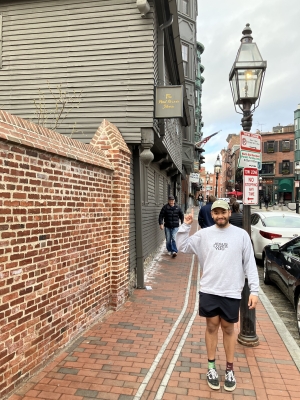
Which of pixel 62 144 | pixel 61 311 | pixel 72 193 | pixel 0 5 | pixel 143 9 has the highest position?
pixel 0 5

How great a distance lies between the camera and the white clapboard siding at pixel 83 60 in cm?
618

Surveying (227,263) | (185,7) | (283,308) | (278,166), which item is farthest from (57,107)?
(278,166)

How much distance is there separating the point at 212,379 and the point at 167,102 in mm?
4748

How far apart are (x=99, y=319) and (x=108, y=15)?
18.1 feet

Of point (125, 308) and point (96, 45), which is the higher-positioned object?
point (96, 45)

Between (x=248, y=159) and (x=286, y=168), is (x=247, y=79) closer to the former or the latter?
(x=248, y=159)

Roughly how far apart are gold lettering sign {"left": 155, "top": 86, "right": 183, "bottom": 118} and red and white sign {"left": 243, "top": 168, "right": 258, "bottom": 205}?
2.33m

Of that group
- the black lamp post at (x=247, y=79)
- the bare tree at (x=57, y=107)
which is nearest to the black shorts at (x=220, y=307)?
the black lamp post at (x=247, y=79)

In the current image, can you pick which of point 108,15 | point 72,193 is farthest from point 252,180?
point 108,15

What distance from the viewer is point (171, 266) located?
8562mm

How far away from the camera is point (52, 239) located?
359 centimetres

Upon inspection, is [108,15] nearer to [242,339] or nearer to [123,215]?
[123,215]

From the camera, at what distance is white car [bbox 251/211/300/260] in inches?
321

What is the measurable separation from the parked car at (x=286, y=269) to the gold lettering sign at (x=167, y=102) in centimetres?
312
